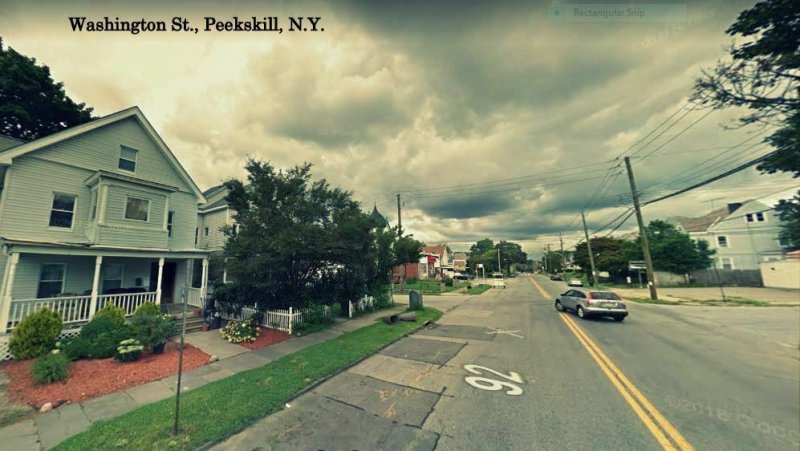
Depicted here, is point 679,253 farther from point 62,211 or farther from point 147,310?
point 62,211

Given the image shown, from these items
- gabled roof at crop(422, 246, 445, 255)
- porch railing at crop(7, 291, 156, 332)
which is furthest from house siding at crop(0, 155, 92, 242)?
gabled roof at crop(422, 246, 445, 255)

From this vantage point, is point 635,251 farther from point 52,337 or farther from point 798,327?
point 52,337

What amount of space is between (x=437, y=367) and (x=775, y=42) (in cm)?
887

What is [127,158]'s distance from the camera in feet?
42.8

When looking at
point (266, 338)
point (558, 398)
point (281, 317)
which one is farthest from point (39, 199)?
point (558, 398)

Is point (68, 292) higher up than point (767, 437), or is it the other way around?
point (68, 292)

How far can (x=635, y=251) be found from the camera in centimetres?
3462

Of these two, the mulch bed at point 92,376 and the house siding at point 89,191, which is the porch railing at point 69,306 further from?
the house siding at point 89,191

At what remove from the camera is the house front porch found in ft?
27.9

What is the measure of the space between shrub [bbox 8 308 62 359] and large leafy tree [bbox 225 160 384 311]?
4.39m

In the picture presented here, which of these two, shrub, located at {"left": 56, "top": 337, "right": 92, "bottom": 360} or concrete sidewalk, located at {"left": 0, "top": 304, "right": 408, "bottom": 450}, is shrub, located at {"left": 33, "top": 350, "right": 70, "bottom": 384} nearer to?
shrub, located at {"left": 56, "top": 337, "right": 92, "bottom": 360}

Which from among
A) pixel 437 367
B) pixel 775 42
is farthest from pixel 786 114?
pixel 437 367

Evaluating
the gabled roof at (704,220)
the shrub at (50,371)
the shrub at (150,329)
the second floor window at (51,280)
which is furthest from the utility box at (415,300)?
the gabled roof at (704,220)

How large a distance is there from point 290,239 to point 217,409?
226 inches
